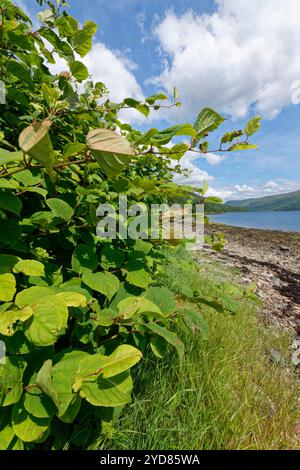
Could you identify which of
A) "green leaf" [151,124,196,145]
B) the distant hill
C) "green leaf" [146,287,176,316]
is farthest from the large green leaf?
the distant hill

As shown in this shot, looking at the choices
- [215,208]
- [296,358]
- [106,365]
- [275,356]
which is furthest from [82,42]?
[215,208]

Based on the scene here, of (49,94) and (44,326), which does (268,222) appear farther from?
(44,326)

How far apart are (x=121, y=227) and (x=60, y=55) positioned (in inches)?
34.3

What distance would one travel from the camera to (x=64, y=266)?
125 cm

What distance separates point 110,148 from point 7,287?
52cm

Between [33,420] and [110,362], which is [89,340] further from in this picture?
[110,362]

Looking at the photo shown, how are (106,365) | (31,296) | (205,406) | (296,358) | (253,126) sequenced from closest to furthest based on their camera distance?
(106,365) → (31,296) → (253,126) → (205,406) → (296,358)

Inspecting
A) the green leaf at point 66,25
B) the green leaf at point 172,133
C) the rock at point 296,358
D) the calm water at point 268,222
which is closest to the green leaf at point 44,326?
the green leaf at point 172,133

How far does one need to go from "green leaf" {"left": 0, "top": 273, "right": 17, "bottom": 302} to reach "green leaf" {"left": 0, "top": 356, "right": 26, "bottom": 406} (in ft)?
0.63

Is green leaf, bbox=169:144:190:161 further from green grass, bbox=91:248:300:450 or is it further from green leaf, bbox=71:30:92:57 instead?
green grass, bbox=91:248:300:450

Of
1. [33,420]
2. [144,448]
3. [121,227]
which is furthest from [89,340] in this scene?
[144,448]

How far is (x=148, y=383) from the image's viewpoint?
181 cm

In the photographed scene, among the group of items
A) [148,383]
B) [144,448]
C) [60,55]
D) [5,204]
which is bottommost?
[144,448]

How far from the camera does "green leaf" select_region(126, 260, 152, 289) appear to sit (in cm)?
109
